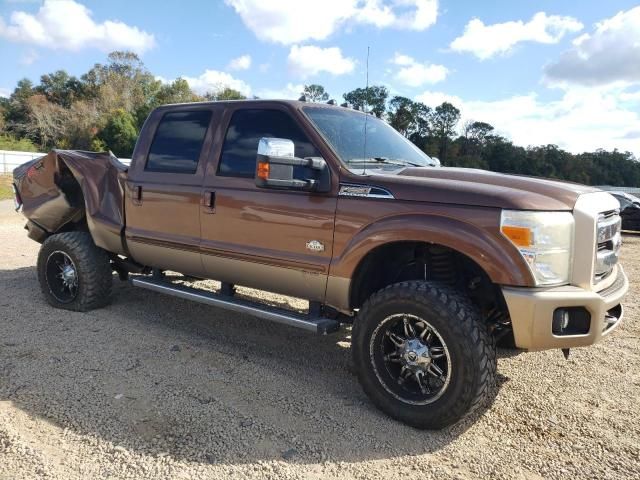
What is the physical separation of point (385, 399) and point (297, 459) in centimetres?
75

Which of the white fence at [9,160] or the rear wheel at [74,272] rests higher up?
Answer: the white fence at [9,160]

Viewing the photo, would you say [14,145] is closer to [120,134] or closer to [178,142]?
[120,134]

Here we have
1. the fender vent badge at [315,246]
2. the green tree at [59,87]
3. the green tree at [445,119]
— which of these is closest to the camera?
the fender vent badge at [315,246]

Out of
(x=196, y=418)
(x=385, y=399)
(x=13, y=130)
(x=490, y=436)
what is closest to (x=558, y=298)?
(x=490, y=436)

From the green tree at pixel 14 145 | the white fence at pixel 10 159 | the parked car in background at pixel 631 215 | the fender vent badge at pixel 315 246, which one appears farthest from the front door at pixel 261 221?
the green tree at pixel 14 145

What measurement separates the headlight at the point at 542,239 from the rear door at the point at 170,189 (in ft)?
8.23

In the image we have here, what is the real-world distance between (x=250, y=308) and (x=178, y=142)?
5.53ft

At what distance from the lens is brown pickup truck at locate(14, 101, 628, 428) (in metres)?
3.04

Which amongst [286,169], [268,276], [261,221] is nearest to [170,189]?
[261,221]

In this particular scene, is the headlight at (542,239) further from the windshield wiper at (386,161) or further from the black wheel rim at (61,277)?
the black wheel rim at (61,277)

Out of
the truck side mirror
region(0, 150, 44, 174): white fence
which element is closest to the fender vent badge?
the truck side mirror

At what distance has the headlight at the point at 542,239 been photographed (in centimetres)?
295

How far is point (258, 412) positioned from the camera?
3361mm

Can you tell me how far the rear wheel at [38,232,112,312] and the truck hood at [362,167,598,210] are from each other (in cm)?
318
